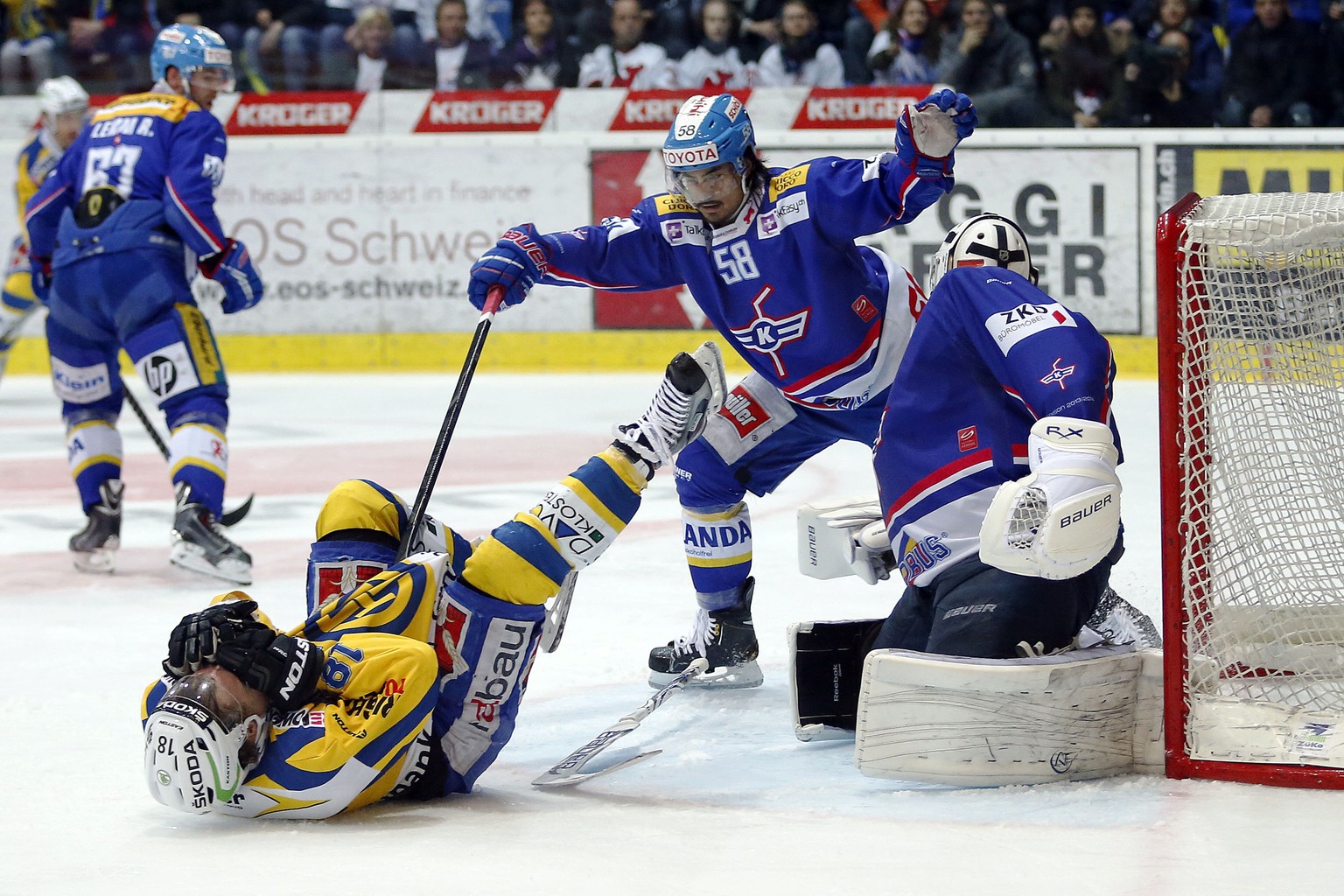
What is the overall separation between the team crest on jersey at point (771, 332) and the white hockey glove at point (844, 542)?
0.31 metres

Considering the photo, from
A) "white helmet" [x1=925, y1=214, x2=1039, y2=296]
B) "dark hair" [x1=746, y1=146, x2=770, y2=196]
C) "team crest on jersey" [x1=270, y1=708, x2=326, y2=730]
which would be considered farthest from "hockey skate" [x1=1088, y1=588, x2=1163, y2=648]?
"team crest on jersey" [x1=270, y1=708, x2=326, y2=730]

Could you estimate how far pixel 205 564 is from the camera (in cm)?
463

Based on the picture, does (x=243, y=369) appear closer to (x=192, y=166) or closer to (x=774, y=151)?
(x=774, y=151)

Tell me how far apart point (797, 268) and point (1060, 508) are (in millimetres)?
1201

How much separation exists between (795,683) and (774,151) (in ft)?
20.2

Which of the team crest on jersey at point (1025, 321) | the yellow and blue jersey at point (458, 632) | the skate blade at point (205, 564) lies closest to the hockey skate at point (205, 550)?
the skate blade at point (205, 564)

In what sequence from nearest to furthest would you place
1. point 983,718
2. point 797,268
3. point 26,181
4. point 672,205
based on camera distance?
point 983,718, point 797,268, point 672,205, point 26,181

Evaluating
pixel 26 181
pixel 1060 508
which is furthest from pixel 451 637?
pixel 26 181

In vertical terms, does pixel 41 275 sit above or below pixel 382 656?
above

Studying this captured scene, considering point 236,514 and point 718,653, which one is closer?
point 718,653

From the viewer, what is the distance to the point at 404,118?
30.3ft

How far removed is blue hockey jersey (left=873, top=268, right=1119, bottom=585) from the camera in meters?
2.56

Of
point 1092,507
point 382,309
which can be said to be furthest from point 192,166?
point 382,309

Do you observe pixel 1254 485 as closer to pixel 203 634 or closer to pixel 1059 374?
pixel 1059 374
